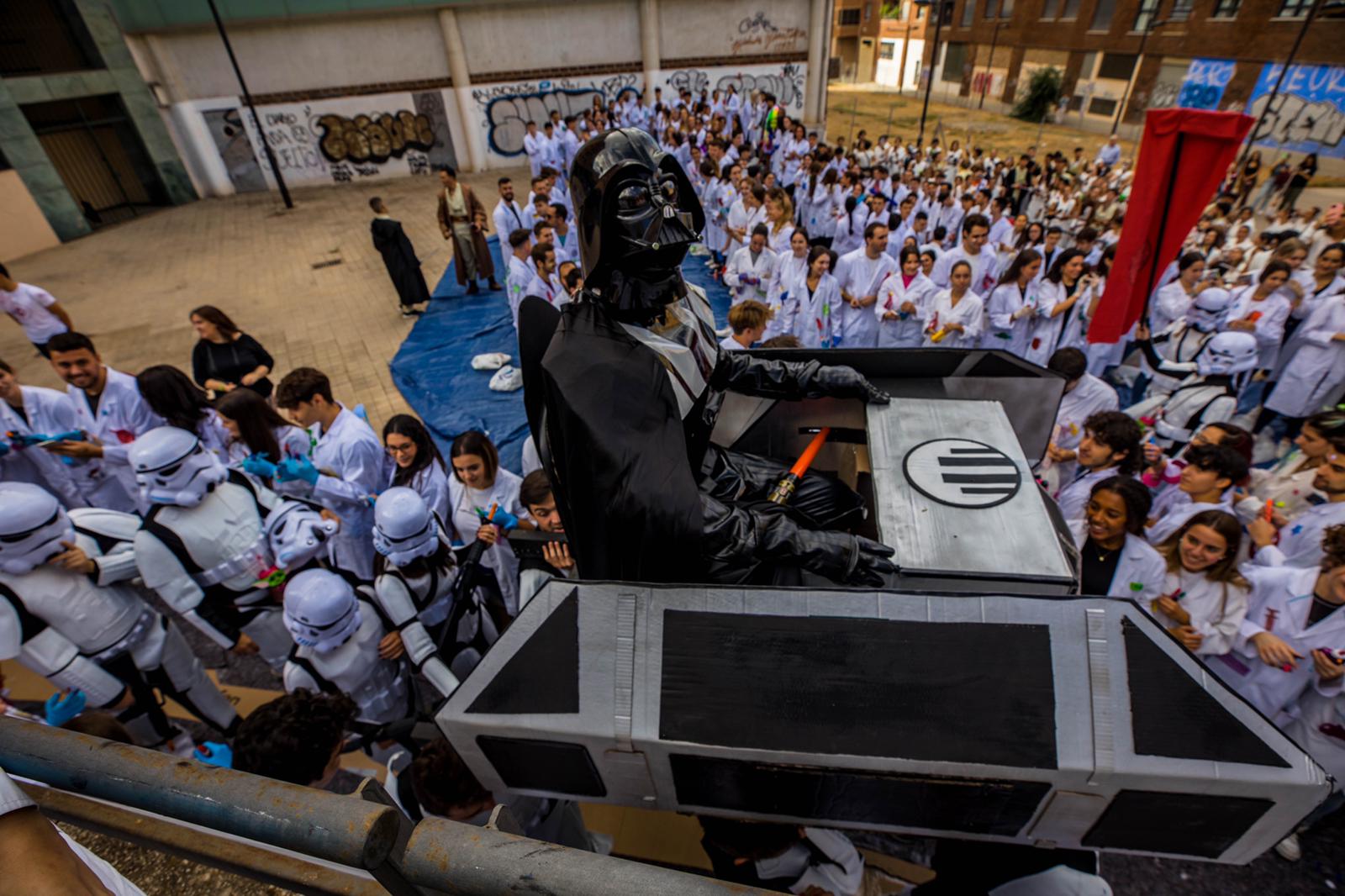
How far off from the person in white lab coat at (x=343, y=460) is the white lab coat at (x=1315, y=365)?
8471 millimetres

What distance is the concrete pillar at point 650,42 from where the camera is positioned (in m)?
20.6

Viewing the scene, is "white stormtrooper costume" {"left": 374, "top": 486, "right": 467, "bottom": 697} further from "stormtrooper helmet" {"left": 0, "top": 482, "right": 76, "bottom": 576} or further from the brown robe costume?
the brown robe costume

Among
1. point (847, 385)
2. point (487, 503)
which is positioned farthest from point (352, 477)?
point (847, 385)

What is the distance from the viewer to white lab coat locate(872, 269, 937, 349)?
661cm

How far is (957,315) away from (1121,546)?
3.64m

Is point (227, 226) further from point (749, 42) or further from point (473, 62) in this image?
point (749, 42)

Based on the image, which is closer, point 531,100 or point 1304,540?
point 1304,540

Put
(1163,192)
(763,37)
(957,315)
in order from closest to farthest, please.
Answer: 1. (1163,192)
2. (957,315)
3. (763,37)

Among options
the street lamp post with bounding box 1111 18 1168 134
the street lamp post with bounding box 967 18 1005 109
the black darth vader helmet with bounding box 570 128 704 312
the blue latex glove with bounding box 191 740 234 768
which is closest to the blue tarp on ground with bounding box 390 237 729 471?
the blue latex glove with bounding box 191 740 234 768

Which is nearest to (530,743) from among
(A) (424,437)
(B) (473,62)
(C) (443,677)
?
(C) (443,677)

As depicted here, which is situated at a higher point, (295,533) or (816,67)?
(816,67)

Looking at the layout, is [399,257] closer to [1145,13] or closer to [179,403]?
[179,403]

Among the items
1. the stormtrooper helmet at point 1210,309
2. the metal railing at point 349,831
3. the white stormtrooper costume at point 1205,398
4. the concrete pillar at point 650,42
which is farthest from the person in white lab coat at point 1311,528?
the concrete pillar at point 650,42

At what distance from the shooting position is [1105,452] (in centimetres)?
365
